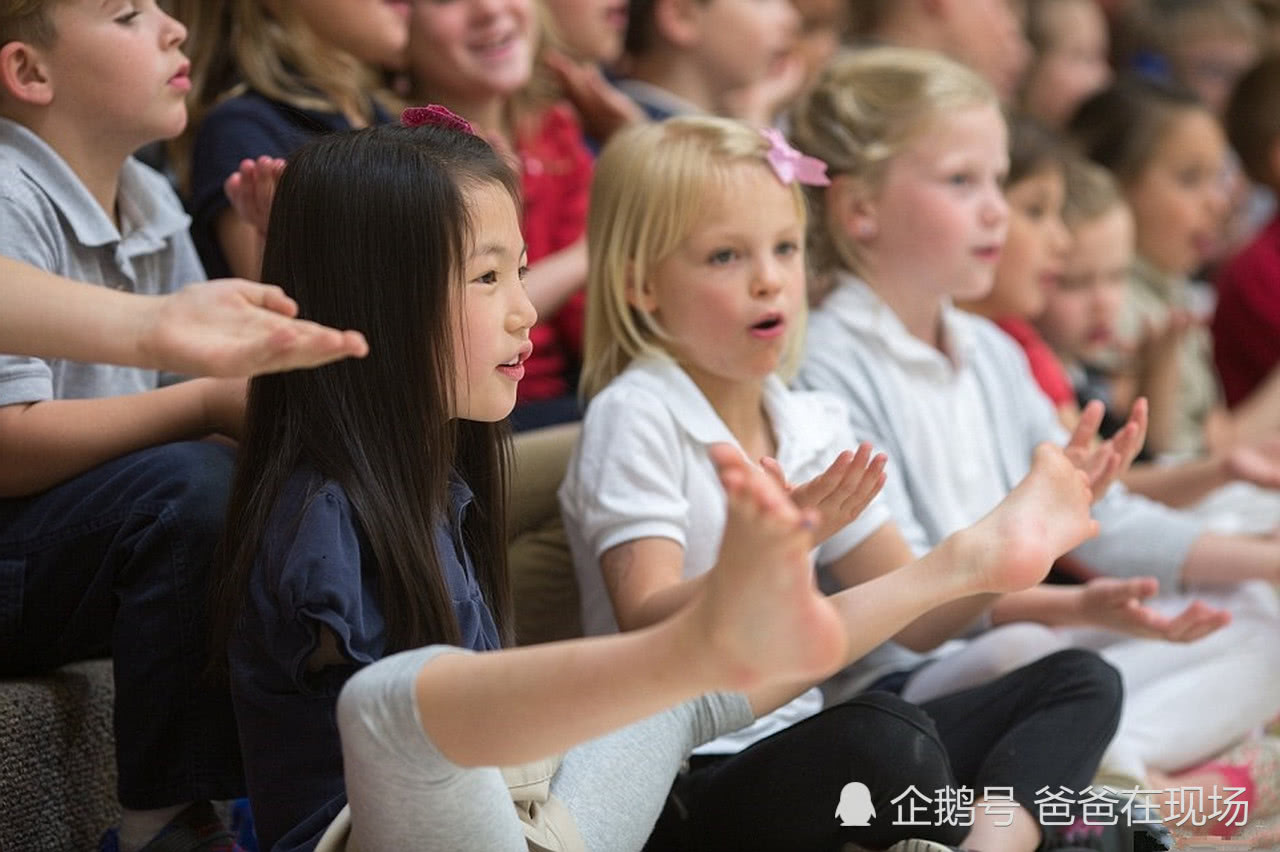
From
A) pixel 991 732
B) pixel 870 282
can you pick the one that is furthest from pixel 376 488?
pixel 870 282

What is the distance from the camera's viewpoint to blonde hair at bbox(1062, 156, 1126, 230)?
247 cm

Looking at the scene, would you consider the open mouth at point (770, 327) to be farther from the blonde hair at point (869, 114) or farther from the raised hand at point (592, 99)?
the raised hand at point (592, 99)

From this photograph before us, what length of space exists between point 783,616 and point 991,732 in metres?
0.66

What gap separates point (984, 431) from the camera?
1839mm

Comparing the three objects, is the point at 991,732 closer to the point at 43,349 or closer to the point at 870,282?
the point at 870,282

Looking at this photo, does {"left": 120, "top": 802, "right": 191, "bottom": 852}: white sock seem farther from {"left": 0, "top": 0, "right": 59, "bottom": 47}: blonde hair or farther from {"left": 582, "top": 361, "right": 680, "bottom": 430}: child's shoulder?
{"left": 0, "top": 0, "right": 59, "bottom": 47}: blonde hair

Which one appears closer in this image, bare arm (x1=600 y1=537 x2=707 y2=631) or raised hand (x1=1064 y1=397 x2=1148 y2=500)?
bare arm (x1=600 y1=537 x2=707 y2=631)

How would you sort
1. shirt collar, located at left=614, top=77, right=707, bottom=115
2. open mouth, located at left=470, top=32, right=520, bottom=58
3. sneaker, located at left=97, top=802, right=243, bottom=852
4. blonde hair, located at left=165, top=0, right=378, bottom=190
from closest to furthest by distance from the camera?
sneaker, located at left=97, top=802, right=243, bottom=852, blonde hair, located at left=165, top=0, right=378, bottom=190, open mouth, located at left=470, top=32, right=520, bottom=58, shirt collar, located at left=614, top=77, right=707, bottom=115

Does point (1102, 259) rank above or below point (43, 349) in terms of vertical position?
below

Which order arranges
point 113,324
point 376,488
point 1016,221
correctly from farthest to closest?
point 1016,221, point 376,488, point 113,324

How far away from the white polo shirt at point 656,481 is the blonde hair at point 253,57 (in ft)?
1.62

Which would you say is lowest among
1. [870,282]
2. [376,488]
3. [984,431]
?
[984,431]

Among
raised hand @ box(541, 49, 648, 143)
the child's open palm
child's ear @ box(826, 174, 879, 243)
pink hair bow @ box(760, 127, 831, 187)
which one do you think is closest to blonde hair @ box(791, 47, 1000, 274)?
child's ear @ box(826, 174, 879, 243)

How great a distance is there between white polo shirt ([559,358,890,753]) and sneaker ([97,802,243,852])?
1.25ft
